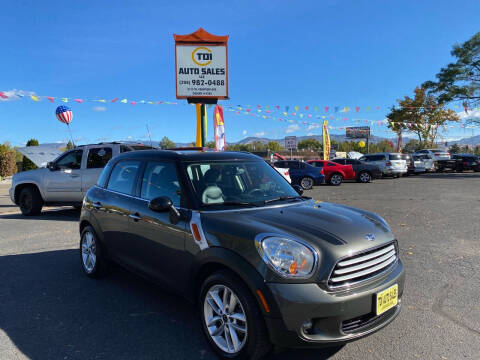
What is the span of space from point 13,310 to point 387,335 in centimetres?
373

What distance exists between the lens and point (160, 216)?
3287mm

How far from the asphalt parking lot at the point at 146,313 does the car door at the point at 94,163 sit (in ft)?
9.99

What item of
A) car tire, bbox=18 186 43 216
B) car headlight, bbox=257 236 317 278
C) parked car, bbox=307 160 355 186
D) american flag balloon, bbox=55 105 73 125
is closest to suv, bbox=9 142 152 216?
car tire, bbox=18 186 43 216

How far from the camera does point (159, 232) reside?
3.28 meters

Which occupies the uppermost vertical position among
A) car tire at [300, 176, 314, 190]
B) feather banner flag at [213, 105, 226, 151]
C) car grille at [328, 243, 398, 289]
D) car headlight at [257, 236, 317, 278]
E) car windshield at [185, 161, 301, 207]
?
feather banner flag at [213, 105, 226, 151]

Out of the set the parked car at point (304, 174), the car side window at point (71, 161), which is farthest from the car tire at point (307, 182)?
the car side window at point (71, 161)

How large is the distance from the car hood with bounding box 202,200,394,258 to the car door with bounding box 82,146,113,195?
7.04 metres

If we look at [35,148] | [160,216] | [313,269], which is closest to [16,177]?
[160,216]

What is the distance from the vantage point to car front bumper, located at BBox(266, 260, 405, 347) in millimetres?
2305

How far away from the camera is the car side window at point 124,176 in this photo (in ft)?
13.0

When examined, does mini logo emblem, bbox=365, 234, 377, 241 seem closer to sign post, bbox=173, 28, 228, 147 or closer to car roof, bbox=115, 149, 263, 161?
car roof, bbox=115, 149, 263, 161

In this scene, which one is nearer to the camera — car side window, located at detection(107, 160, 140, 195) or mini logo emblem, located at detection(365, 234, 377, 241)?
mini logo emblem, located at detection(365, 234, 377, 241)

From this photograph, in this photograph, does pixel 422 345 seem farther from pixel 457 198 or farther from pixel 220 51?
pixel 220 51

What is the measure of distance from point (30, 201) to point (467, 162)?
1192 inches
